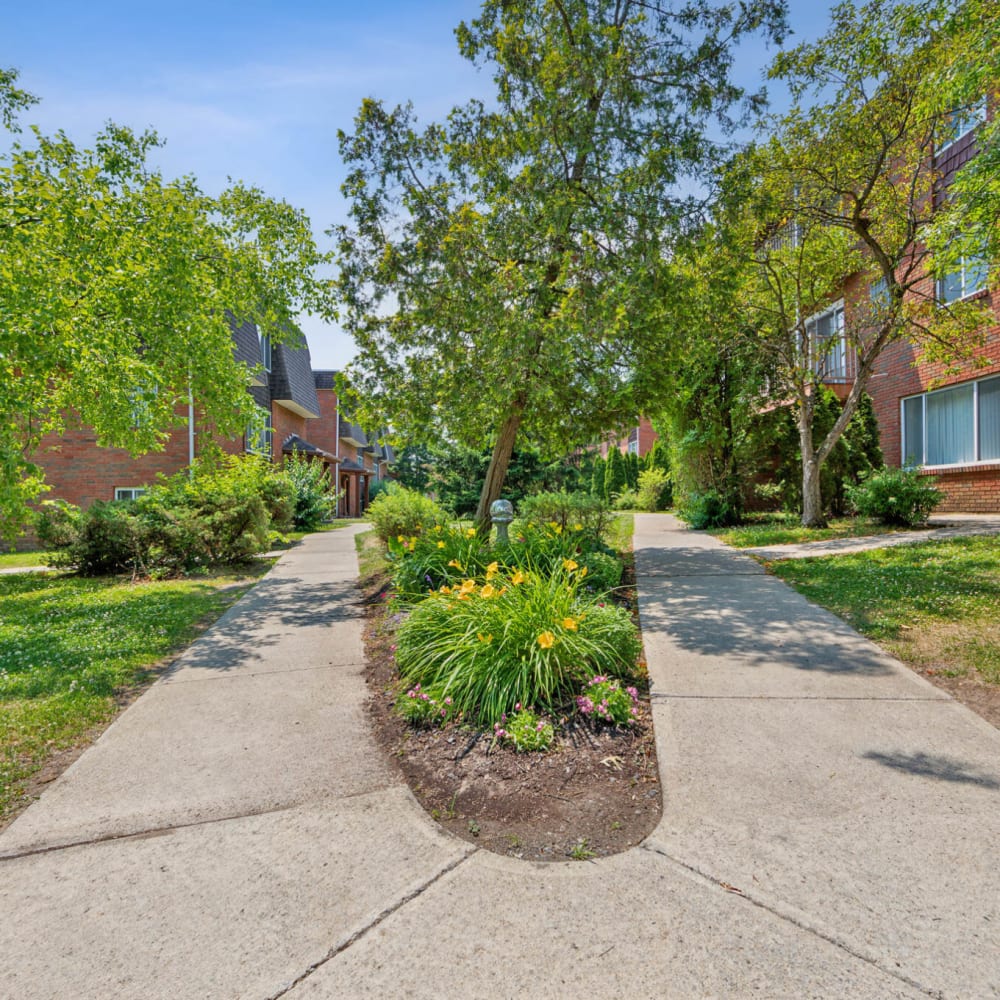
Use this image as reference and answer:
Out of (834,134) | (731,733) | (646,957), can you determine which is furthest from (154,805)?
(834,134)

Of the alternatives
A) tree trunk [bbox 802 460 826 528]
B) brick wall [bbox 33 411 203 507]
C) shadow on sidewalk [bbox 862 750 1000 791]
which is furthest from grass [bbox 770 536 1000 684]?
brick wall [bbox 33 411 203 507]

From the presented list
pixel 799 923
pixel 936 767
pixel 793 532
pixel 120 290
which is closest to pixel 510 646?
pixel 799 923

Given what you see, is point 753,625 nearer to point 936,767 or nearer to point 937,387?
point 936,767

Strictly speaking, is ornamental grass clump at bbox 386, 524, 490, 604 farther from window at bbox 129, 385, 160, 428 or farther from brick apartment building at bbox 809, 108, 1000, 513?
brick apartment building at bbox 809, 108, 1000, 513

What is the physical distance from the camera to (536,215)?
24.5 ft

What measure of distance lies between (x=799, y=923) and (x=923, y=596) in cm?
499

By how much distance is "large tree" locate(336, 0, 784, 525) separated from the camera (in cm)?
746

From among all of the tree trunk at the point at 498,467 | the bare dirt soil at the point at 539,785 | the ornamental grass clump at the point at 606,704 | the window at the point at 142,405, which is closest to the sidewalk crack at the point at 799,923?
the bare dirt soil at the point at 539,785

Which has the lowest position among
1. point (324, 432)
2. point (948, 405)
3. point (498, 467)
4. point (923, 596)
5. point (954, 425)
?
point (923, 596)

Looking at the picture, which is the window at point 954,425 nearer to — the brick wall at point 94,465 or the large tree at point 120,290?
the large tree at point 120,290

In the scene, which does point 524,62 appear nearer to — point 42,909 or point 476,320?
point 476,320

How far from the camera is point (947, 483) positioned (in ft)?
42.7

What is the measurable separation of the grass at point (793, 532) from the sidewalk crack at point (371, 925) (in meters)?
8.89

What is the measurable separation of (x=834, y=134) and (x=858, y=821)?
10633 mm
